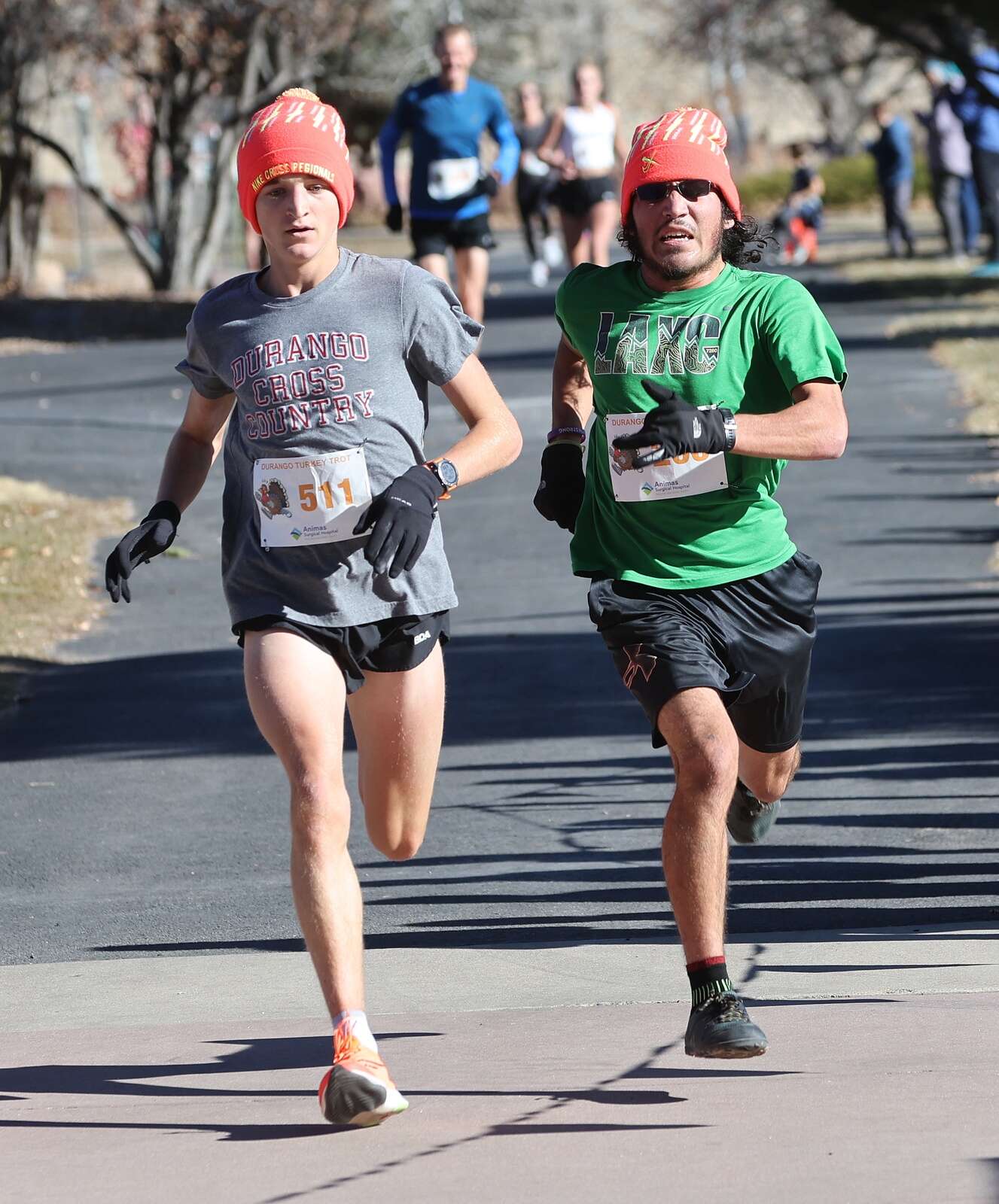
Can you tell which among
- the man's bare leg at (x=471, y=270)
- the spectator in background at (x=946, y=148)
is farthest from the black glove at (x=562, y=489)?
the spectator in background at (x=946, y=148)

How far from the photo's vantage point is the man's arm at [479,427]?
4875 mm

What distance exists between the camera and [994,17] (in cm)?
2195

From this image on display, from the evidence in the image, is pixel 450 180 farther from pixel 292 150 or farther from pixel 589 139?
pixel 292 150

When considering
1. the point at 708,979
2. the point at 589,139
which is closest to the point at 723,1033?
the point at 708,979

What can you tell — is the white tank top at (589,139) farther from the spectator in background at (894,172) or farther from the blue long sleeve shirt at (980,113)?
the spectator in background at (894,172)

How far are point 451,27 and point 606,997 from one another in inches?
424

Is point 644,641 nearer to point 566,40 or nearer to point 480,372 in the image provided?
point 480,372

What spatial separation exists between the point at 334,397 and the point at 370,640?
515 mm

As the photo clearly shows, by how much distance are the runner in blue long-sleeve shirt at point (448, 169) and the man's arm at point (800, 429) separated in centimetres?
1003

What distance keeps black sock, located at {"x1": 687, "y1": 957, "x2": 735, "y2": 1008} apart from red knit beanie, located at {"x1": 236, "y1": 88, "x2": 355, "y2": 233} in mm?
1776

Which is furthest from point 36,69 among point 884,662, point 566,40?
point 566,40

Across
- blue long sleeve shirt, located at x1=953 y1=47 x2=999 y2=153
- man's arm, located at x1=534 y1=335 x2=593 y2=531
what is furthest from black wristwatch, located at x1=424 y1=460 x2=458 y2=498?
blue long sleeve shirt, located at x1=953 y1=47 x2=999 y2=153

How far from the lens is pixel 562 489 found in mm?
5289

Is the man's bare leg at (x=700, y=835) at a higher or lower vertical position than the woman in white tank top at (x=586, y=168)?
lower
